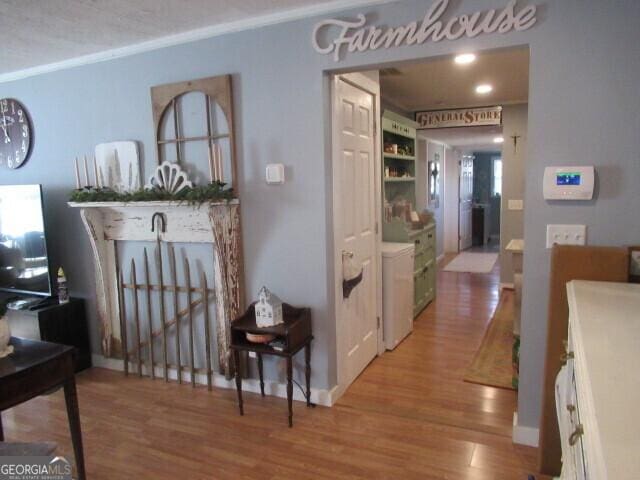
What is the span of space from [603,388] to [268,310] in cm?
197

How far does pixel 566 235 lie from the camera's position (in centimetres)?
215

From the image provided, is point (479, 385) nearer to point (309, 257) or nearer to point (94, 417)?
point (309, 257)

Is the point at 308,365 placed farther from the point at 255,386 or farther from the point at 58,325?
the point at 58,325

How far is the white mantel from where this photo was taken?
9.37 feet

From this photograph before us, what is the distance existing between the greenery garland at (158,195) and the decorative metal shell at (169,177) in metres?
0.05

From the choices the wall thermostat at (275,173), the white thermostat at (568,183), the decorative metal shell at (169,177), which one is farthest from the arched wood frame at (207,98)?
the white thermostat at (568,183)

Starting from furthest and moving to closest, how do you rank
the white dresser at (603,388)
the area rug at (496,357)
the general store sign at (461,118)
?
1. the general store sign at (461,118)
2. the area rug at (496,357)
3. the white dresser at (603,388)

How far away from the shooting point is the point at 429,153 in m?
7.27

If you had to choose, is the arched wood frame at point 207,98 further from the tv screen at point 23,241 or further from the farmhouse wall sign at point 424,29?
the tv screen at point 23,241

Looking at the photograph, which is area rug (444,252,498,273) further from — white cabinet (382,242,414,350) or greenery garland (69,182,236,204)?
greenery garland (69,182,236,204)

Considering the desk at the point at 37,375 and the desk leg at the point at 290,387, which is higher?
the desk at the point at 37,375

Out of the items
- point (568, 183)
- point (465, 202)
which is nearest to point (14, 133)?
point (568, 183)

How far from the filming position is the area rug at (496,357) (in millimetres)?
3166

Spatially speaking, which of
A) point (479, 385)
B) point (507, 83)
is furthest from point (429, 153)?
point (479, 385)
